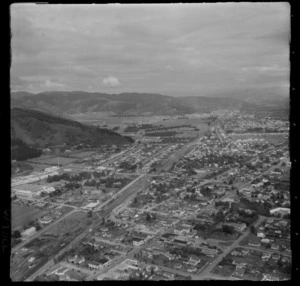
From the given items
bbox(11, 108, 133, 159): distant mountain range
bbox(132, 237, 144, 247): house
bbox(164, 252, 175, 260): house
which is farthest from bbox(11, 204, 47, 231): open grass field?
bbox(164, 252, 175, 260): house

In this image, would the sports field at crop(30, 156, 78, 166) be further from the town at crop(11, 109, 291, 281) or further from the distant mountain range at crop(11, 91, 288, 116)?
the distant mountain range at crop(11, 91, 288, 116)

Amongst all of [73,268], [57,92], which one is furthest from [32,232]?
[57,92]

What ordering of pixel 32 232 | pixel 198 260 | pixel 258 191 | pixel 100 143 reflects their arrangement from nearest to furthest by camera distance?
pixel 198 260, pixel 32 232, pixel 258 191, pixel 100 143

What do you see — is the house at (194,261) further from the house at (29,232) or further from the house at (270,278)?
the house at (29,232)

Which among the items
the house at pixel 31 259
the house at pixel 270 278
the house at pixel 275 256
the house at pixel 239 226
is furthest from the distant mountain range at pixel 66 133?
the house at pixel 270 278
